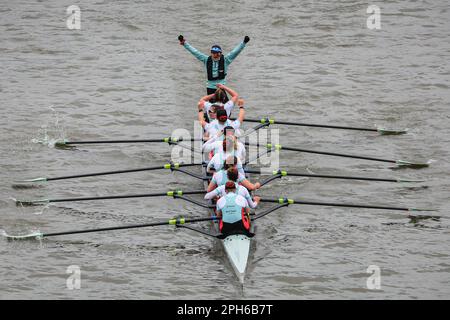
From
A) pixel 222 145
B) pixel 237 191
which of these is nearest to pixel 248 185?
pixel 237 191

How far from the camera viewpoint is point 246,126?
25.7 meters

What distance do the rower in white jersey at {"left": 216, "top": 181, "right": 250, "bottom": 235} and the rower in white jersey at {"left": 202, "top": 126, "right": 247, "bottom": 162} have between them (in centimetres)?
201

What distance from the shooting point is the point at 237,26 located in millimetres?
34438

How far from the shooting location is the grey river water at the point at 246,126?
17688mm

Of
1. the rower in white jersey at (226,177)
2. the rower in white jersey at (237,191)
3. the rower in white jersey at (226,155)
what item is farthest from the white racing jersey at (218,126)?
the rower in white jersey at (237,191)

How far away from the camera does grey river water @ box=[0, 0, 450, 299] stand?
1769 cm

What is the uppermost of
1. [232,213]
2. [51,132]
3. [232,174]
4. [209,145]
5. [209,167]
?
[51,132]

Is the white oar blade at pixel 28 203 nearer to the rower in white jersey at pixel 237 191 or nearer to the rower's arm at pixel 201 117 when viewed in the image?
the rower in white jersey at pixel 237 191

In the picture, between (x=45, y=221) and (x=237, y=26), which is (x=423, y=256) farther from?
(x=237, y=26)

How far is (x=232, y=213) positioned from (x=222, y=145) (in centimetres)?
256

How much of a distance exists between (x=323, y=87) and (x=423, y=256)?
1250 cm

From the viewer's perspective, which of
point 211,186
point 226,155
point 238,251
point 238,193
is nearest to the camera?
point 238,251

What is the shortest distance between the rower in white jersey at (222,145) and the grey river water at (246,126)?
5.50 feet

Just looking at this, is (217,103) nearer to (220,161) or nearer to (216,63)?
(216,63)
